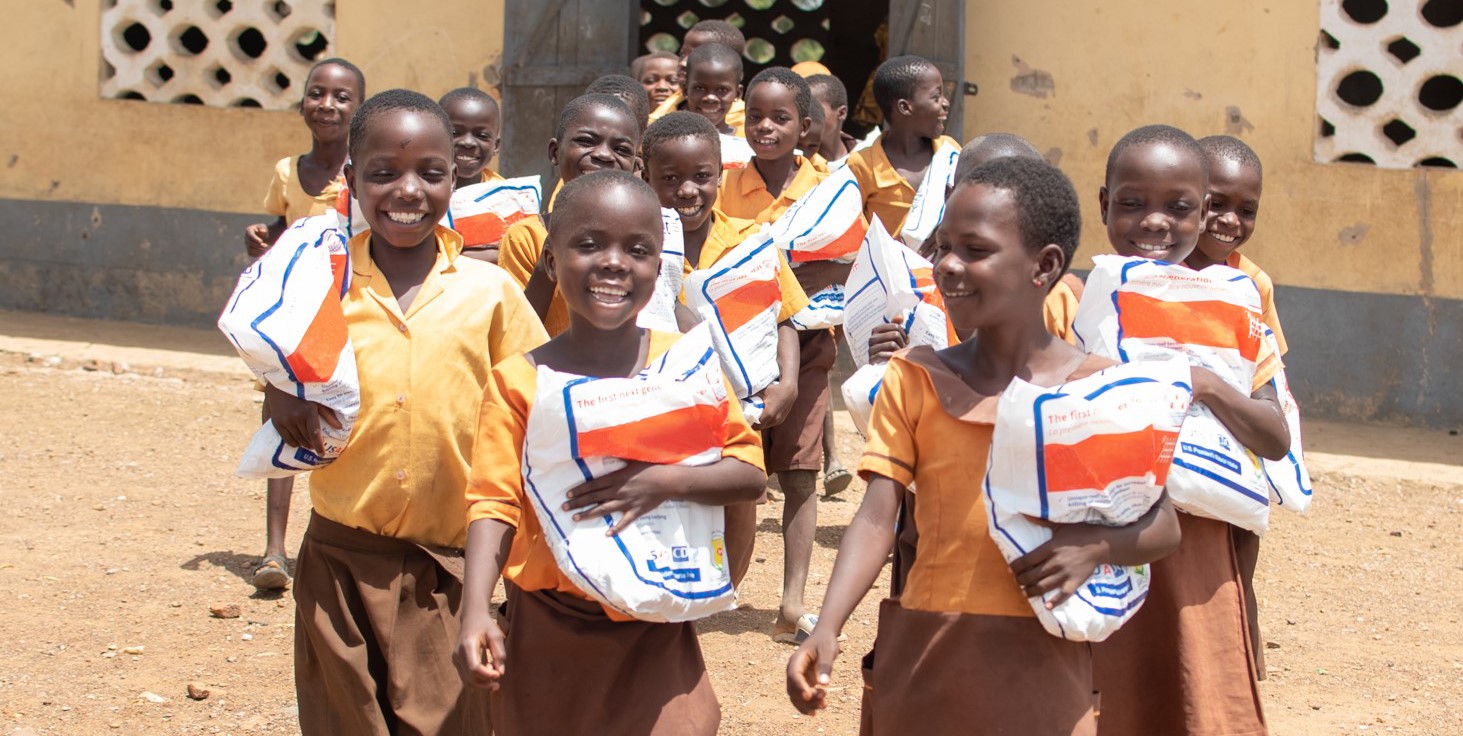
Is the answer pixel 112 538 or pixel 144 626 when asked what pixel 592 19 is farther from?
pixel 144 626

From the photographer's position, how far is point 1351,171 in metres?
7.33

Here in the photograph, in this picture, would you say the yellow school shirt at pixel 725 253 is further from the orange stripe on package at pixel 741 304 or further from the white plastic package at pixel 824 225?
the white plastic package at pixel 824 225

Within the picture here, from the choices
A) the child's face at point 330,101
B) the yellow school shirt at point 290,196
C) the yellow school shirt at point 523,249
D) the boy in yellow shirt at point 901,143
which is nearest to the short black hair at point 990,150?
the yellow school shirt at point 523,249

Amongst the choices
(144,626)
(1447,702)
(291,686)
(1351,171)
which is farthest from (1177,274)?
(1351,171)

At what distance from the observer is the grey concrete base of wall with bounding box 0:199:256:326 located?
8.77 m

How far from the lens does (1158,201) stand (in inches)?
114

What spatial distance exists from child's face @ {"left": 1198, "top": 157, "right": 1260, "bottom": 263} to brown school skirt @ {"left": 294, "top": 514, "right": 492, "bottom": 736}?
1.56 meters

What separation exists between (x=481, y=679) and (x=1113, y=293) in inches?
45.6

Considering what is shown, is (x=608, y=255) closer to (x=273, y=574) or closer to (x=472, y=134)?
(x=472, y=134)

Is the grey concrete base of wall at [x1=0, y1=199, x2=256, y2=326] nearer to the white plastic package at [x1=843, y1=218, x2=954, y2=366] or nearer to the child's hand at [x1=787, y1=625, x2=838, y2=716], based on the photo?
the white plastic package at [x1=843, y1=218, x2=954, y2=366]

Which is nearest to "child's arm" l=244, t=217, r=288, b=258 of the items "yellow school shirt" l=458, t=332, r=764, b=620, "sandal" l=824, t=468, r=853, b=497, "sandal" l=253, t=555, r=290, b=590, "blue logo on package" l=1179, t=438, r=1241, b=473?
"sandal" l=253, t=555, r=290, b=590

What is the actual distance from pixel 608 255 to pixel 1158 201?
3.13ft

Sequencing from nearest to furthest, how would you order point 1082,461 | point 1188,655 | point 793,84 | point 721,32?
point 1082,461 < point 1188,655 < point 793,84 < point 721,32

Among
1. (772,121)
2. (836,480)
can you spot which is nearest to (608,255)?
(772,121)
